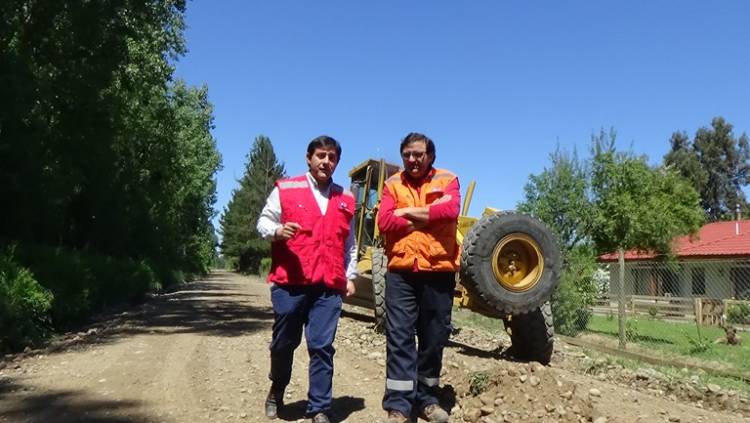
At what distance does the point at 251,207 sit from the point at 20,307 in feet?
231

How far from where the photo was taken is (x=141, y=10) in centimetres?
1541

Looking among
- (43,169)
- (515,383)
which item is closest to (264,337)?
(515,383)

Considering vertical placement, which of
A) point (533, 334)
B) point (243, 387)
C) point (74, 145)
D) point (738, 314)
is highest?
point (74, 145)

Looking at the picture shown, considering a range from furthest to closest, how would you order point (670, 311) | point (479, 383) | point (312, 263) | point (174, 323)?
point (670, 311) < point (174, 323) < point (479, 383) < point (312, 263)

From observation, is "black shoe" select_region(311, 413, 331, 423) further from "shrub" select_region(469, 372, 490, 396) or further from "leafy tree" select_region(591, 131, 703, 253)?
"leafy tree" select_region(591, 131, 703, 253)

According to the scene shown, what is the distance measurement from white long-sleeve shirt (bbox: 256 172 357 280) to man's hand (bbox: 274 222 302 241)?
9cm

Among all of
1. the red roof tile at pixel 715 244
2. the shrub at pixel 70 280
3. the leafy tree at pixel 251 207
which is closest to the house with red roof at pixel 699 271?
the red roof tile at pixel 715 244

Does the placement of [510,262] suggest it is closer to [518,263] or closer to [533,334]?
[518,263]

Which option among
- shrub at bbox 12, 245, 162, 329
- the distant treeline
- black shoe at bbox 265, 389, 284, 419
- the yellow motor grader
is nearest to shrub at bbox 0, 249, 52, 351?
the distant treeline

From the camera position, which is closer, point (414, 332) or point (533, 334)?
point (414, 332)

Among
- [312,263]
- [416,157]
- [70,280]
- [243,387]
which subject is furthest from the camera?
[70,280]

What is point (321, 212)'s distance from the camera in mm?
4348

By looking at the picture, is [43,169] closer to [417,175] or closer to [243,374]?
[243,374]

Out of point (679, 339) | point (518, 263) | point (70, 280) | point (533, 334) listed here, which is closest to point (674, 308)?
point (679, 339)
